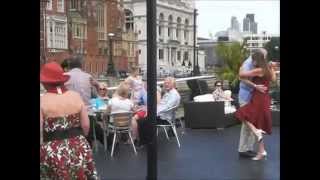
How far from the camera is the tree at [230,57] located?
1698 cm

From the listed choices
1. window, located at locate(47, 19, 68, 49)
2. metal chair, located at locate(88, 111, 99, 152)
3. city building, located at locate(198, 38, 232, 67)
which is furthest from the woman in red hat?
city building, located at locate(198, 38, 232, 67)

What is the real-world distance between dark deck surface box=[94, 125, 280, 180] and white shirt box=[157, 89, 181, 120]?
1.42 feet

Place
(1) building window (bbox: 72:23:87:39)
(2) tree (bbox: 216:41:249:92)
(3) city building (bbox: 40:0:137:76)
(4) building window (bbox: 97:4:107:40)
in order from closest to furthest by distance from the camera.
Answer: (2) tree (bbox: 216:41:249:92), (3) city building (bbox: 40:0:137:76), (4) building window (bbox: 97:4:107:40), (1) building window (bbox: 72:23:87:39)

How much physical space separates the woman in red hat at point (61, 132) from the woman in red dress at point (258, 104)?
10.7ft

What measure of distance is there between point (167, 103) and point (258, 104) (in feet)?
5.94

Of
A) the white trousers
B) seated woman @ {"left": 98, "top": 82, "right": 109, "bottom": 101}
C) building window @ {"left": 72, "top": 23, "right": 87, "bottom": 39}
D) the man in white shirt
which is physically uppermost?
building window @ {"left": 72, "top": 23, "right": 87, "bottom": 39}

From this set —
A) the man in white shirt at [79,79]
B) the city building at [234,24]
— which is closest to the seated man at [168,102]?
the man in white shirt at [79,79]

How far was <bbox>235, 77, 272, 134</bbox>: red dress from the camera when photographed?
6.39 meters

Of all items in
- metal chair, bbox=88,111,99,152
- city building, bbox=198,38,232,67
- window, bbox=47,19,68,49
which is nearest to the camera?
metal chair, bbox=88,111,99,152

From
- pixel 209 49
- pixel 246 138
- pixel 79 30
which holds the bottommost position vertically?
pixel 246 138

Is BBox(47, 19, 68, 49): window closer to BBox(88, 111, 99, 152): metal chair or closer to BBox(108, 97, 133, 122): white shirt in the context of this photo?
BBox(88, 111, 99, 152): metal chair

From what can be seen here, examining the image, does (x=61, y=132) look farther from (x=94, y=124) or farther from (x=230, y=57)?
(x=230, y=57)

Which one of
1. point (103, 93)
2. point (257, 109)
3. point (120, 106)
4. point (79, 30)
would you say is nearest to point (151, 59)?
point (257, 109)

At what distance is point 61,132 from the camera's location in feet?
10.9
